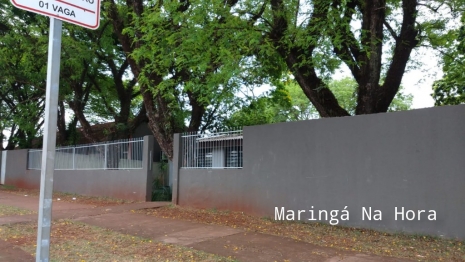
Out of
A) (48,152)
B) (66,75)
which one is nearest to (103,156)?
(66,75)

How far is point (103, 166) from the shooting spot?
13.9 m

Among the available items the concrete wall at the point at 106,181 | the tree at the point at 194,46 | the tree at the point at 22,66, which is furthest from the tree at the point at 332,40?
the tree at the point at 22,66

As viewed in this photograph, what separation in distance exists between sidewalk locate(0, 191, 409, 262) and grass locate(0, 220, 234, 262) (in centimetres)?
26

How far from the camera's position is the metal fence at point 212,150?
10.0 m

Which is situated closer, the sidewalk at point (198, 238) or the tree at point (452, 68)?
the sidewalk at point (198, 238)

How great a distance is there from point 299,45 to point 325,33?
0.58m

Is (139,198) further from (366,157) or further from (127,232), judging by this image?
(366,157)

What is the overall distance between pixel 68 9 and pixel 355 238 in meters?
5.93

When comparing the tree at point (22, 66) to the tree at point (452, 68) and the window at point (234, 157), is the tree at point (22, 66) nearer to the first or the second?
the window at point (234, 157)

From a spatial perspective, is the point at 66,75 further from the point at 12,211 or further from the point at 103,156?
the point at 12,211

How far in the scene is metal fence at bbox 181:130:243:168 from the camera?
33.0ft

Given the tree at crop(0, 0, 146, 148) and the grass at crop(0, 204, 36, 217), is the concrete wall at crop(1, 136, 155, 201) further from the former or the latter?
the grass at crop(0, 204, 36, 217)

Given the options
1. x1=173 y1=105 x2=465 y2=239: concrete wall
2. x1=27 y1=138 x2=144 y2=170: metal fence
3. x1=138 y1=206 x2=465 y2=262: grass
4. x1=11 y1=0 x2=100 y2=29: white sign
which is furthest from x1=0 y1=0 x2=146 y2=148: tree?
x1=11 y1=0 x2=100 y2=29: white sign

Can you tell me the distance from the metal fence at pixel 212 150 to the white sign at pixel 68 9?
722cm
